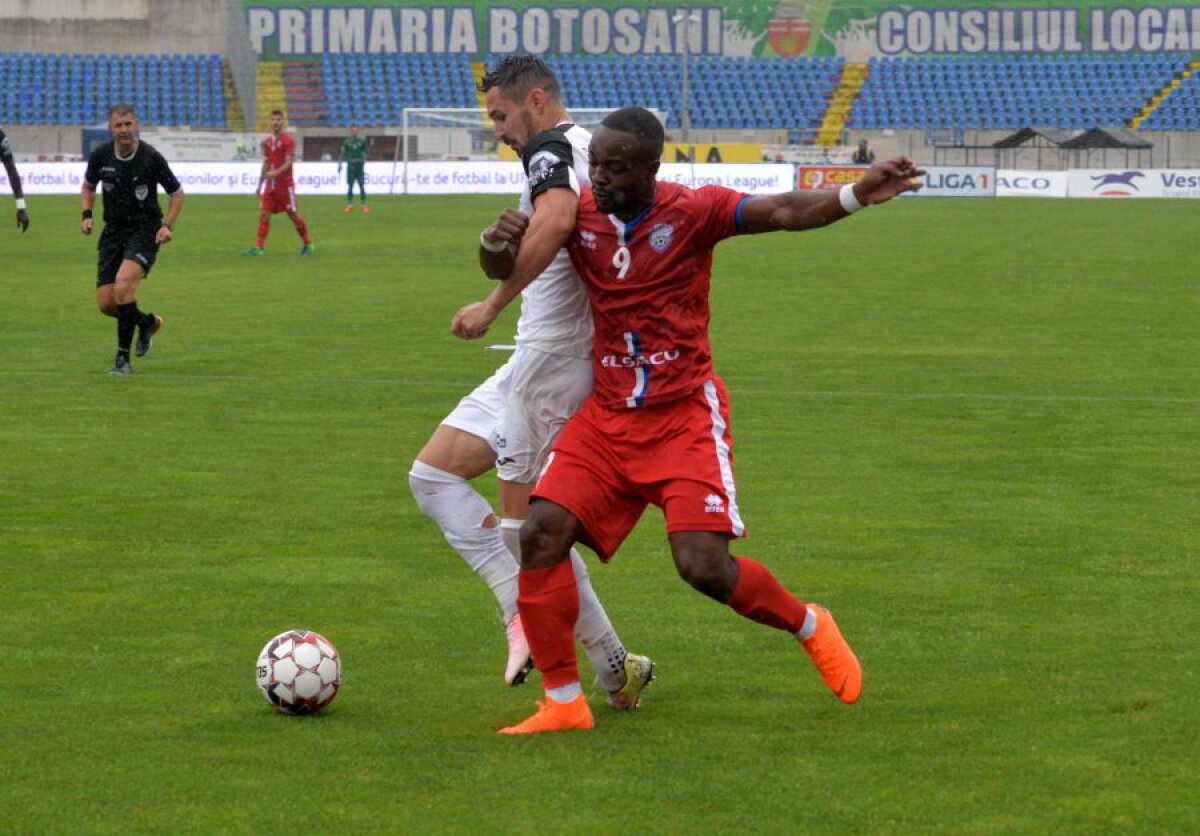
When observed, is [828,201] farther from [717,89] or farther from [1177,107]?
[1177,107]

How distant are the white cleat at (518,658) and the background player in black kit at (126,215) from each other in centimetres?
989

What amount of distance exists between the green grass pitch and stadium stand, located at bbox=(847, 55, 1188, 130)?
4938cm

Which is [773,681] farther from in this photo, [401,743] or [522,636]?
[401,743]

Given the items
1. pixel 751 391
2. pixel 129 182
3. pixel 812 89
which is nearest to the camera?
pixel 751 391

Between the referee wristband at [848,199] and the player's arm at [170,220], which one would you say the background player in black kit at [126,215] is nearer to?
the player's arm at [170,220]

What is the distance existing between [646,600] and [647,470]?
6.75 feet

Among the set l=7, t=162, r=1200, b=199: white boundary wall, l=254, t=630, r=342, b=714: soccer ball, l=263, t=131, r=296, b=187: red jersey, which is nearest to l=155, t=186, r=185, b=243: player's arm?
l=254, t=630, r=342, b=714: soccer ball

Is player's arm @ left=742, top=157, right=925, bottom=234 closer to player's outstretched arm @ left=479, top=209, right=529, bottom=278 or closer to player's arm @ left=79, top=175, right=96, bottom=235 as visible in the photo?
player's outstretched arm @ left=479, top=209, right=529, bottom=278

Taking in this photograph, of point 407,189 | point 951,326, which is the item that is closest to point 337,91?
point 407,189

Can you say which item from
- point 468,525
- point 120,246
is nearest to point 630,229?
point 468,525

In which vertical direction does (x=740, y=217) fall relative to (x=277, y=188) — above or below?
above

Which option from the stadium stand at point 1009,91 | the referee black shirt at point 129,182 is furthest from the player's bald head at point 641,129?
the stadium stand at point 1009,91

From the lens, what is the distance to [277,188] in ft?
95.0

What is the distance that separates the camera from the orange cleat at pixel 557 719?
19.5 ft
